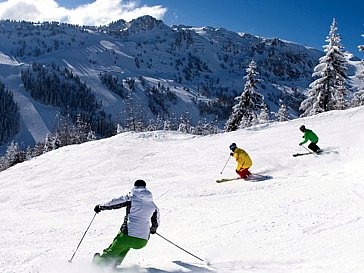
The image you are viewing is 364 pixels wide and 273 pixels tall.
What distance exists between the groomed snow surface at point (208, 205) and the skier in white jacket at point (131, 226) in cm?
39

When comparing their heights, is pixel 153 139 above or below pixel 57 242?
above

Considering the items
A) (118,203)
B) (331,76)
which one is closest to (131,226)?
(118,203)

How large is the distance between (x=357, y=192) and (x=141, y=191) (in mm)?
6939

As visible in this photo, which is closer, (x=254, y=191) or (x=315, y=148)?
(x=254, y=191)

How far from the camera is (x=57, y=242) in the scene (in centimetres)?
988

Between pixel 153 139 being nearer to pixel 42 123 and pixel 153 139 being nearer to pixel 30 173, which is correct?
pixel 30 173

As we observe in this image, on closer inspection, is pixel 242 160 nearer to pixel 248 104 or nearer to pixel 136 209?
pixel 136 209

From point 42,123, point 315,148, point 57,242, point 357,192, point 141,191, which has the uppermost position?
point 315,148

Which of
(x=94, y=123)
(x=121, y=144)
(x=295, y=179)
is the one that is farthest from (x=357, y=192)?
(x=94, y=123)

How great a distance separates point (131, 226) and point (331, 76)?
34631 millimetres

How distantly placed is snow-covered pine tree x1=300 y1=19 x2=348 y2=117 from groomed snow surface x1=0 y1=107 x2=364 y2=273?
12525 mm

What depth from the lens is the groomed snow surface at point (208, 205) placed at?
774cm

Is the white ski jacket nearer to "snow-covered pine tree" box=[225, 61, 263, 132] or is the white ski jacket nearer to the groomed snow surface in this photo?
the groomed snow surface

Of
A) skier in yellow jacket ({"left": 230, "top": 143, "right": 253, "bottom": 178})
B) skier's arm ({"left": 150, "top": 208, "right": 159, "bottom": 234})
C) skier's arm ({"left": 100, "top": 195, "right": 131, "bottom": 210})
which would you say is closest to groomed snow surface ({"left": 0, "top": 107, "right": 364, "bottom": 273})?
skier's arm ({"left": 150, "top": 208, "right": 159, "bottom": 234})
